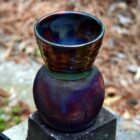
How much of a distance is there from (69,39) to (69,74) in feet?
0.78

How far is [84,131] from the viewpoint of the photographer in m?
2.33

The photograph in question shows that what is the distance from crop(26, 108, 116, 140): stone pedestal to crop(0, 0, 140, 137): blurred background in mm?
1026

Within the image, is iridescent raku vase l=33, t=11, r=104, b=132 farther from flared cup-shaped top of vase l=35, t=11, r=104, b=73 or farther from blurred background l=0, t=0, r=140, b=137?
blurred background l=0, t=0, r=140, b=137

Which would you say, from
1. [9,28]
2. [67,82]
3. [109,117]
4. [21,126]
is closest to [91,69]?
[67,82]

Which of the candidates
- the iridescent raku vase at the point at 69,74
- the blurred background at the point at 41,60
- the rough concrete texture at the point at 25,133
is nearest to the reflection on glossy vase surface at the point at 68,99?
the iridescent raku vase at the point at 69,74

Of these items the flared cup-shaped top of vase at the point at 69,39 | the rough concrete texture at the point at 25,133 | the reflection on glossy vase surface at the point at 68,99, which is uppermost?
the flared cup-shaped top of vase at the point at 69,39

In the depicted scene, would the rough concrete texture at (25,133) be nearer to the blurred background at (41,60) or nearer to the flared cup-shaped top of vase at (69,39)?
the blurred background at (41,60)

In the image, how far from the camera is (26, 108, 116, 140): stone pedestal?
2.30 metres

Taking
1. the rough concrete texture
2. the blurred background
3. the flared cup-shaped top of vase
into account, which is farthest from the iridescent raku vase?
the blurred background

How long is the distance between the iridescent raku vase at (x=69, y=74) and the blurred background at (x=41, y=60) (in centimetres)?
123

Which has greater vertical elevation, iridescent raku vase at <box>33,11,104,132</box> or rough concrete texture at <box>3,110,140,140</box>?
iridescent raku vase at <box>33,11,104,132</box>

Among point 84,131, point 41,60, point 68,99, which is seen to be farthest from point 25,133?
point 41,60

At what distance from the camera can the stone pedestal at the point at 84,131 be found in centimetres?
230

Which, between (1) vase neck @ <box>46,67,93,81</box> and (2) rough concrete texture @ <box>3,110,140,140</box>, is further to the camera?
(2) rough concrete texture @ <box>3,110,140,140</box>
